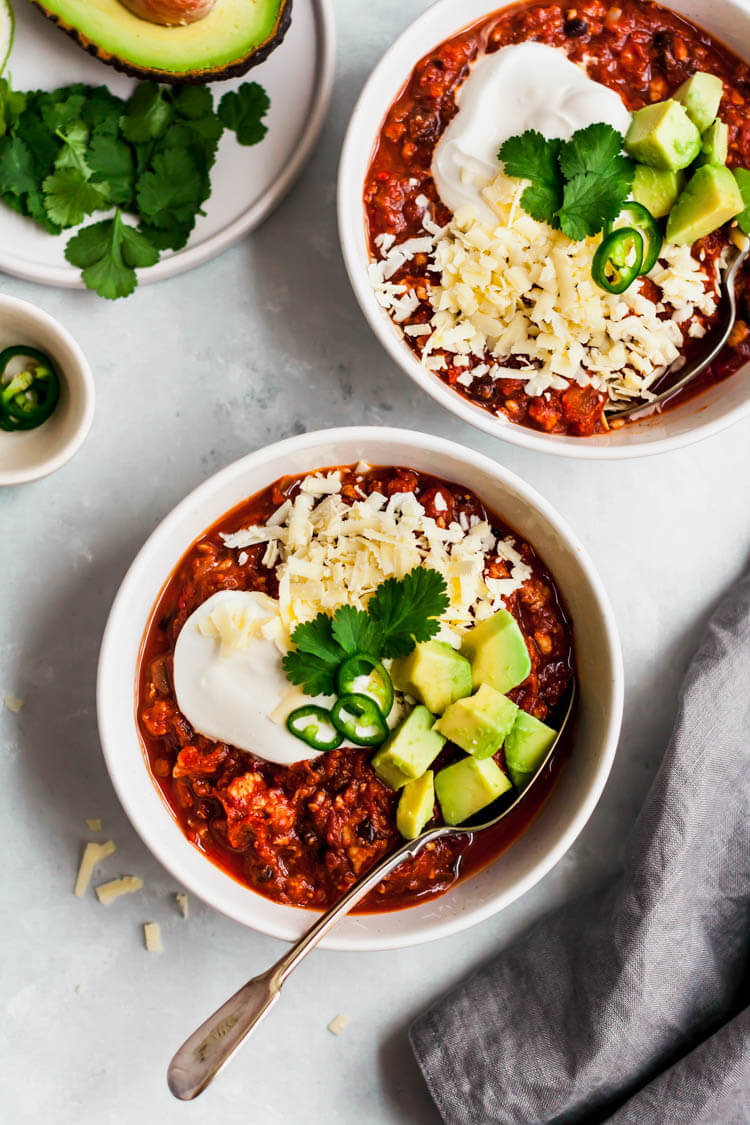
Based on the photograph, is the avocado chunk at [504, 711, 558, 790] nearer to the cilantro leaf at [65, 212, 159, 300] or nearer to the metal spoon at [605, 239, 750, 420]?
the metal spoon at [605, 239, 750, 420]

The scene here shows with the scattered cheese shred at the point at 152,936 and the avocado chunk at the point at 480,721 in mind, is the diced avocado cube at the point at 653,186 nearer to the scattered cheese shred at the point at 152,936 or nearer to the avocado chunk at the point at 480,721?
the avocado chunk at the point at 480,721

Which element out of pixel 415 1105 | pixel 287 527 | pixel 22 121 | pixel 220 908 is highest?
pixel 22 121

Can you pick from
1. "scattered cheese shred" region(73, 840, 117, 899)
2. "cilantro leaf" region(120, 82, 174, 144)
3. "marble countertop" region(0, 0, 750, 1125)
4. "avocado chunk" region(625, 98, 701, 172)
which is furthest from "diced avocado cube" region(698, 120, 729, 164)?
"scattered cheese shred" region(73, 840, 117, 899)

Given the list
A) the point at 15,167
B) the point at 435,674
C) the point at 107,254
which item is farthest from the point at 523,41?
the point at 435,674

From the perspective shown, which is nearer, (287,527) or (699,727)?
(287,527)

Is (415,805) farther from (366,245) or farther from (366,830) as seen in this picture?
(366,245)

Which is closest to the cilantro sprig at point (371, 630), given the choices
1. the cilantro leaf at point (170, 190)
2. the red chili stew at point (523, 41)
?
the red chili stew at point (523, 41)

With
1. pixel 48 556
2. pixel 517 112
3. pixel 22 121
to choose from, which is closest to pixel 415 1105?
pixel 48 556

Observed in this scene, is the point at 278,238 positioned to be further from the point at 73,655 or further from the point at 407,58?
the point at 73,655
